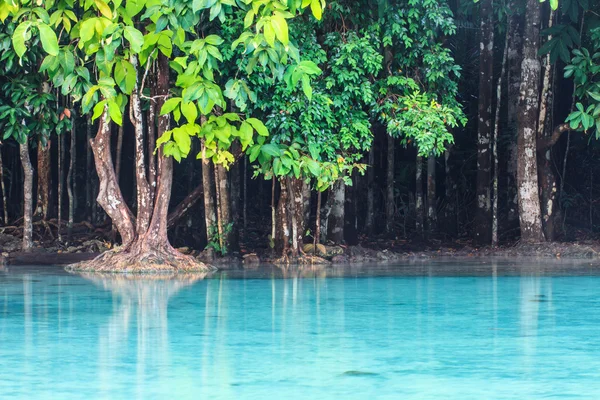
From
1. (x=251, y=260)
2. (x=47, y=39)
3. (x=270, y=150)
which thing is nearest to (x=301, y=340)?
(x=47, y=39)

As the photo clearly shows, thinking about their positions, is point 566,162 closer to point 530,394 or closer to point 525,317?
point 525,317

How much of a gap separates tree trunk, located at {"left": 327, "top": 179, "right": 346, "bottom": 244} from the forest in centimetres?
4

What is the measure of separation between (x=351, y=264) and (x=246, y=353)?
25.7ft

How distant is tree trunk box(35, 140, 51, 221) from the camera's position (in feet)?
50.5

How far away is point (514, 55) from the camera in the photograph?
53.0ft

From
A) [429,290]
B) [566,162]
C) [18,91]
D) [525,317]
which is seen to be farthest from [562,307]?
[566,162]

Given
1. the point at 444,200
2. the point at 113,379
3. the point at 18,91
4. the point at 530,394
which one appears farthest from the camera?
the point at 444,200

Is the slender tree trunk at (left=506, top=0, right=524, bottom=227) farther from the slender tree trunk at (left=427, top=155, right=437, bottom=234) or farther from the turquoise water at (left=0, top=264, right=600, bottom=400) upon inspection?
the turquoise water at (left=0, top=264, right=600, bottom=400)

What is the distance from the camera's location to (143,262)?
1170 centimetres

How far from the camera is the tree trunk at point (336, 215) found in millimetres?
14461

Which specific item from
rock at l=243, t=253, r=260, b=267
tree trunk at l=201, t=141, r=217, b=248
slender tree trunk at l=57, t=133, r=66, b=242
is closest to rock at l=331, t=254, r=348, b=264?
rock at l=243, t=253, r=260, b=267

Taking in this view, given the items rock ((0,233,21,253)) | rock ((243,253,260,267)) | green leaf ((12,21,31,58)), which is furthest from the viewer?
rock ((0,233,21,253))

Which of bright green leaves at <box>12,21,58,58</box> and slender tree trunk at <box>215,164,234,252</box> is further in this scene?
slender tree trunk at <box>215,164,234,252</box>

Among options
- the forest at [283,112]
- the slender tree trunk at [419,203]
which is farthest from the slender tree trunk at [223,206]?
the slender tree trunk at [419,203]
